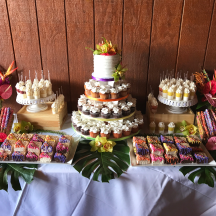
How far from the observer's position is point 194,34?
5.25 ft

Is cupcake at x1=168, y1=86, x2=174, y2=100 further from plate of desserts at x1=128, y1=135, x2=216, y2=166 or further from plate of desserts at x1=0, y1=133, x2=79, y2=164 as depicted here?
plate of desserts at x1=0, y1=133, x2=79, y2=164

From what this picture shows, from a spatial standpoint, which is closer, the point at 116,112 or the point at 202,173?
the point at 202,173

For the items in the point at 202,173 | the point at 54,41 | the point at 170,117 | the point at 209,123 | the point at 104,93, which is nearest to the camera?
the point at 202,173

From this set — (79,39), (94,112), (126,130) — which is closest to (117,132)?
(126,130)

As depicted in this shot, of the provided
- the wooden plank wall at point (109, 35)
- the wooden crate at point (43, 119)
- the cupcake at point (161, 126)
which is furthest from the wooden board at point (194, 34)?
the wooden crate at point (43, 119)

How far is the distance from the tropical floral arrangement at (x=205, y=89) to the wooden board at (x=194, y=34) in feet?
0.36

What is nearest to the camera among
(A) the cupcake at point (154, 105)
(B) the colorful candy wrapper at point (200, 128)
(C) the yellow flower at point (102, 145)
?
(C) the yellow flower at point (102, 145)

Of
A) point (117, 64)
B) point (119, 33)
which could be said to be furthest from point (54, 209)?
point (119, 33)

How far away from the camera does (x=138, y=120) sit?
1449 millimetres

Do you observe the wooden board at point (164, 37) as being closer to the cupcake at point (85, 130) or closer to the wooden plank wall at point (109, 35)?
the wooden plank wall at point (109, 35)

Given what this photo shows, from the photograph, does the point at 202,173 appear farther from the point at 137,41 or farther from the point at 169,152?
the point at 137,41

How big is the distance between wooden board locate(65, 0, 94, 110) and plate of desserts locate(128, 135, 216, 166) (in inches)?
29.6

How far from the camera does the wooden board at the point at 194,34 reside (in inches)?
60.3

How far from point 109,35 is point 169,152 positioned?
0.95 metres
